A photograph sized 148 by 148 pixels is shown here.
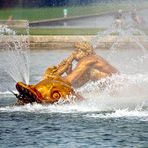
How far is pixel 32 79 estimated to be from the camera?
3216 centimetres

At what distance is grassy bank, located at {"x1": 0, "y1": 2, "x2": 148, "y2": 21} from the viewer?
56734 millimetres

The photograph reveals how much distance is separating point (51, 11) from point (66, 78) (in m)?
36.0

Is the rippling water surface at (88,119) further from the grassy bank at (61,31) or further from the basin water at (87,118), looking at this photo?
the grassy bank at (61,31)

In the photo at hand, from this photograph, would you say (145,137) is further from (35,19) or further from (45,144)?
(35,19)

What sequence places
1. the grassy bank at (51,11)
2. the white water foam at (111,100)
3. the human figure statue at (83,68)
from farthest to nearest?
1. the grassy bank at (51,11)
2. the human figure statue at (83,68)
3. the white water foam at (111,100)

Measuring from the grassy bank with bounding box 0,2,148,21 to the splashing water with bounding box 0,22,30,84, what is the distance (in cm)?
786

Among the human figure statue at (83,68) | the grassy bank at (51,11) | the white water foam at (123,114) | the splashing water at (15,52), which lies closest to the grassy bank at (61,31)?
the splashing water at (15,52)

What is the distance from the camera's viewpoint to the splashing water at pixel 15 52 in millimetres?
29516

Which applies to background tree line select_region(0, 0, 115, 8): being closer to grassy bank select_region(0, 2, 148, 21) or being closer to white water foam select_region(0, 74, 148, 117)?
grassy bank select_region(0, 2, 148, 21)

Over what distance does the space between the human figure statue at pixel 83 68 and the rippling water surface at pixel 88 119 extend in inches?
9.2

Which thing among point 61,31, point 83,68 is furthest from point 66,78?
point 61,31

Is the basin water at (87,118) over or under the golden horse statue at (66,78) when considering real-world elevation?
under

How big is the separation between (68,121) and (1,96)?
18.3 feet

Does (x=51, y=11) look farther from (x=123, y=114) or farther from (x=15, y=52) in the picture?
(x=123, y=114)
